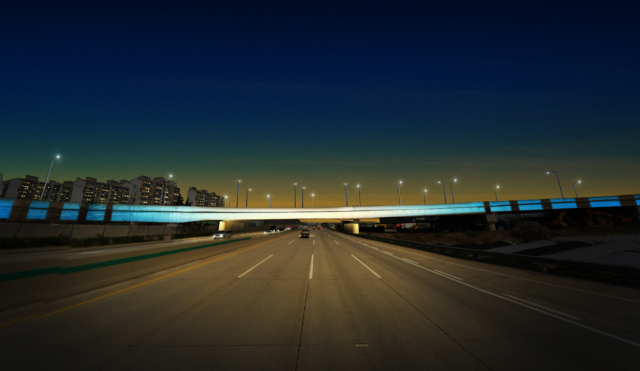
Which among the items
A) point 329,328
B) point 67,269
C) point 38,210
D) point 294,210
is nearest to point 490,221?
point 294,210

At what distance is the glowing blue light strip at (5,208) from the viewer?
4022 centimetres

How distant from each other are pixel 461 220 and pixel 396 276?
7613cm

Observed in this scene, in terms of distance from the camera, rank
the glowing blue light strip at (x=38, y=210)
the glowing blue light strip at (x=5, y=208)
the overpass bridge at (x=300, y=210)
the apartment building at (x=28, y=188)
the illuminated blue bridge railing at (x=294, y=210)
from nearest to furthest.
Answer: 1. the glowing blue light strip at (x=5, y=208)
2. the glowing blue light strip at (x=38, y=210)
3. the overpass bridge at (x=300, y=210)
4. the illuminated blue bridge railing at (x=294, y=210)
5. the apartment building at (x=28, y=188)

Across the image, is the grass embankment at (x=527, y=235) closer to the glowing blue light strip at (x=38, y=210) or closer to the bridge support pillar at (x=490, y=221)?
the bridge support pillar at (x=490, y=221)

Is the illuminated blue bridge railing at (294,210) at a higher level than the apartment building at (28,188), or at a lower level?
lower

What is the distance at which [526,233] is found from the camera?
49.7 m

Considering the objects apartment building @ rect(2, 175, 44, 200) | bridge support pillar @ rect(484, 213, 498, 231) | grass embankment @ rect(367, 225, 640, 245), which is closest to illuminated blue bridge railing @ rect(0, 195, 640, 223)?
bridge support pillar @ rect(484, 213, 498, 231)

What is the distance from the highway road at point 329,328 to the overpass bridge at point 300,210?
54.4 meters

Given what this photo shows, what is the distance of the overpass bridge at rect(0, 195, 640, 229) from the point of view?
51500 mm

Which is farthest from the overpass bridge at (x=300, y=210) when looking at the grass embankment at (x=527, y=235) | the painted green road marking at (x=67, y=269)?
the painted green road marking at (x=67, y=269)

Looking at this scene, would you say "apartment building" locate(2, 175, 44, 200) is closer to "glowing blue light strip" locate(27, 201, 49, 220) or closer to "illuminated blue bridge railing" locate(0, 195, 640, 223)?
"illuminated blue bridge railing" locate(0, 195, 640, 223)

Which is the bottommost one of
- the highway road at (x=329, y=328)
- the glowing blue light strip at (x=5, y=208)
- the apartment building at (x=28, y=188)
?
the highway road at (x=329, y=328)

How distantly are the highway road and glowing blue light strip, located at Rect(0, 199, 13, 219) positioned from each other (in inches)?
2143

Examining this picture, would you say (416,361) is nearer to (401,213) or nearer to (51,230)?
(51,230)
